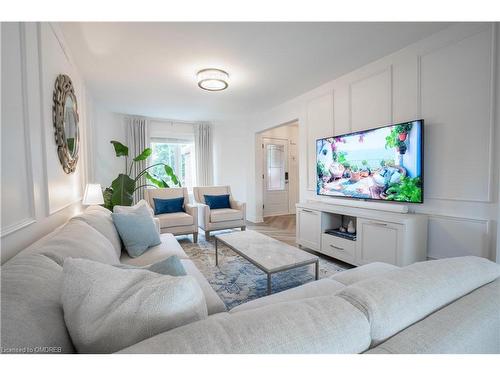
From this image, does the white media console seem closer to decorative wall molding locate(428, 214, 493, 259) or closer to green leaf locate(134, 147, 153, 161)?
decorative wall molding locate(428, 214, 493, 259)

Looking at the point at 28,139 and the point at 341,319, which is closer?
the point at 341,319

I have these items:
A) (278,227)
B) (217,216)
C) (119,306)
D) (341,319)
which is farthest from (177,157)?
(341,319)

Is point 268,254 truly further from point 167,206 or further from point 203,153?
point 203,153

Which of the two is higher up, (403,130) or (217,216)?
(403,130)

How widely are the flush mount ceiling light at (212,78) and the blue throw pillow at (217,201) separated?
2.01 meters

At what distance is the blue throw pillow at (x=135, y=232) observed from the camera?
6.23 ft

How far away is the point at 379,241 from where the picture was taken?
7.50ft

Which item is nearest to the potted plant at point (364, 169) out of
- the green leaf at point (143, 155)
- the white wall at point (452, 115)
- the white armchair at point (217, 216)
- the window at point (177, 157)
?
the white wall at point (452, 115)

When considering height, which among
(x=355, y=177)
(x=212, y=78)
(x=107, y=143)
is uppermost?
(x=212, y=78)

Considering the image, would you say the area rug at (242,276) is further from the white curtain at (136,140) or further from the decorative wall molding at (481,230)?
the white curtain at (136,140)

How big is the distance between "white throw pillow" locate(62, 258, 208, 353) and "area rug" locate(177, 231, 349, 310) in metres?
1.42

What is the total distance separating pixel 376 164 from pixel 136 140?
4756 mm

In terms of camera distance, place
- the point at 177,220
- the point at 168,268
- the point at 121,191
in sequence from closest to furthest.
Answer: the point at 168,268
the point at 121,191
the point at 177,220
